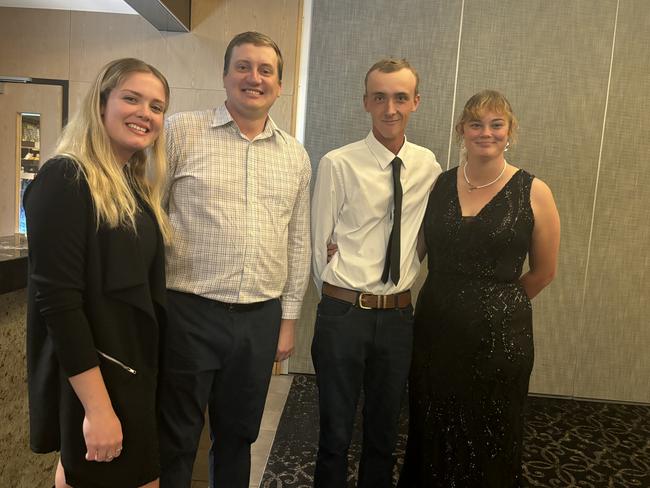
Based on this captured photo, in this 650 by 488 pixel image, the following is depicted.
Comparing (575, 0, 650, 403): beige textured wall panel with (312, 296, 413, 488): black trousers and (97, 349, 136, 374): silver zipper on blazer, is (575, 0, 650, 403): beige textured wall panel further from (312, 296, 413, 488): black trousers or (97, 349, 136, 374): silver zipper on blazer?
(97, 349, 136, 374): silver zipper on blazer

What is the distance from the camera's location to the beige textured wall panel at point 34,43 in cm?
285

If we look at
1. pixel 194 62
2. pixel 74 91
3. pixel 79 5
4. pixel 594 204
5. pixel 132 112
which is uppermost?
pixel 79 5

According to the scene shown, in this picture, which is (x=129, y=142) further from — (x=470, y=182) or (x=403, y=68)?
(x=470, y=182)

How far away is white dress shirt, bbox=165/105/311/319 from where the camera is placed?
168 centimetres

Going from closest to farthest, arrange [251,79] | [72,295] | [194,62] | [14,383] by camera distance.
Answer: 1. [72,295]
2. [251,79]
3. [14,383]
4. [194,62]

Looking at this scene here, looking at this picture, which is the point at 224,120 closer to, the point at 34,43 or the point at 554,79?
the point at 34,43

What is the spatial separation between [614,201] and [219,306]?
3.03 metres

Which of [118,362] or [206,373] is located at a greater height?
[118,362]

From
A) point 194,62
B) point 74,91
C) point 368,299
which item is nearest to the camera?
point 368,299

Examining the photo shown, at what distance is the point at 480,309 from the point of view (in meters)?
1.92

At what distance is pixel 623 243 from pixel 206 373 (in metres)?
3.12

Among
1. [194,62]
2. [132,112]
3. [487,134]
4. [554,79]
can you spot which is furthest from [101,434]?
[554,79]

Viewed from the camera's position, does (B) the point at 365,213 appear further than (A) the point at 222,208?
Yes

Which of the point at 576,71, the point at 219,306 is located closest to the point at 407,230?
the point at 219,306
